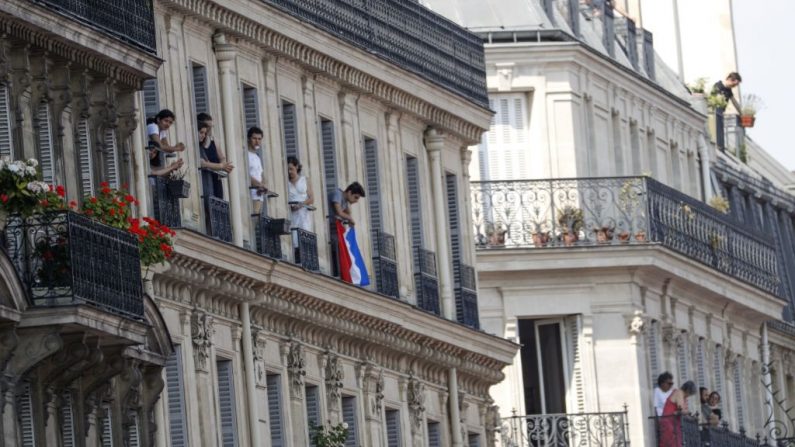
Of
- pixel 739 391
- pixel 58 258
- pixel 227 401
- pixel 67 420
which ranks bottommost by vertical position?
pixel 67 420

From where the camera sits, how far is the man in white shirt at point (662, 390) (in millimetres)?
83875

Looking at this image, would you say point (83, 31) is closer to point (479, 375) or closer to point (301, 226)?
point (301, 226)

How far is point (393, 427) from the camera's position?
72.1 m

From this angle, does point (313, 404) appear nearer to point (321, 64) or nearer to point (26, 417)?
point (321, 64)

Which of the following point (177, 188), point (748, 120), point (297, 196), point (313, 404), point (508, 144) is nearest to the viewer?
point (177, 188)

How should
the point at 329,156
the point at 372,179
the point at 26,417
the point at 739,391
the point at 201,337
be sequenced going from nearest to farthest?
the point at 26,417 < the point at 201,337 < the point at 329,156 < the point at 372,179 < the point at 739,391

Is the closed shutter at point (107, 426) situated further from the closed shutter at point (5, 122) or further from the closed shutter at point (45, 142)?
the closed shutter at point (5, 122)

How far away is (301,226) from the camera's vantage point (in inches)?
2680

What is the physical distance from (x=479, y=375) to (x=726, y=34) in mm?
33005

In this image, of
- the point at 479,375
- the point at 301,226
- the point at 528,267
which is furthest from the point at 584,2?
the point at 301,226


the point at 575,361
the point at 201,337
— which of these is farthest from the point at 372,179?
the point at 575,361

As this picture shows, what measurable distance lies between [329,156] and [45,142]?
13.1 m

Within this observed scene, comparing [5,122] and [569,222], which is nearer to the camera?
[5,122]

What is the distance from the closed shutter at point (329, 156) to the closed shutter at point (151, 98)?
302 inches
